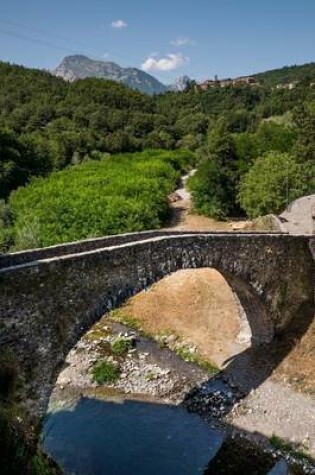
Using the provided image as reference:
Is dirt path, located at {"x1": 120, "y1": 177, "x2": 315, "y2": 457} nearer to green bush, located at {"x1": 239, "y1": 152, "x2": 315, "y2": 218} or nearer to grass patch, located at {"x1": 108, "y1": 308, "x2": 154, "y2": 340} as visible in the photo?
grass patch, located at {"x1": 108, "y1": 308, "x2": 154, "y2": 340}

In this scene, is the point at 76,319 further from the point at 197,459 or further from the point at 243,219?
the point at 243,219

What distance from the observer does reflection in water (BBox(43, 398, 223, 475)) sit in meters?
16.4

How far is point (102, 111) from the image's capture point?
277 feet

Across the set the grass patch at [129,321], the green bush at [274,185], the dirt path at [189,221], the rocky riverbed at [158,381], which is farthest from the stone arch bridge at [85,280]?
the dirt path at [189,221]

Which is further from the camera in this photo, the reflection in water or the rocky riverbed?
the rocky riverbed

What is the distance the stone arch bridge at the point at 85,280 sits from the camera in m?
12.7

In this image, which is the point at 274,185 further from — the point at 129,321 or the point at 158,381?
the point at 158,381

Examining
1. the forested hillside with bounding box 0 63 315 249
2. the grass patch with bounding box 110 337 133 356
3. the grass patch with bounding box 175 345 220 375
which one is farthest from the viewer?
the forested hillside with bounding box 0 63 315 249

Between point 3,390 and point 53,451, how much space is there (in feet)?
18.1

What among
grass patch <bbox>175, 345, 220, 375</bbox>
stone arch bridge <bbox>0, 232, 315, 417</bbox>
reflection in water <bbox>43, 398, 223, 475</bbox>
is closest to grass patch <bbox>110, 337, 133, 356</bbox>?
grass patch <bbox>175, 345, 220, 375</bbox>

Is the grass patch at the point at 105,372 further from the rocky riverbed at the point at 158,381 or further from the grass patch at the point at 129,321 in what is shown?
the grass patch at the point at 129,321

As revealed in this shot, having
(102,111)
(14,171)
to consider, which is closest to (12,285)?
(14,171)

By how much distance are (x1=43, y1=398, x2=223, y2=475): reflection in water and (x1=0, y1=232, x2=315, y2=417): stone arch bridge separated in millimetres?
4314

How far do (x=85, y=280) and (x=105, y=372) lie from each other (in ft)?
27.3
